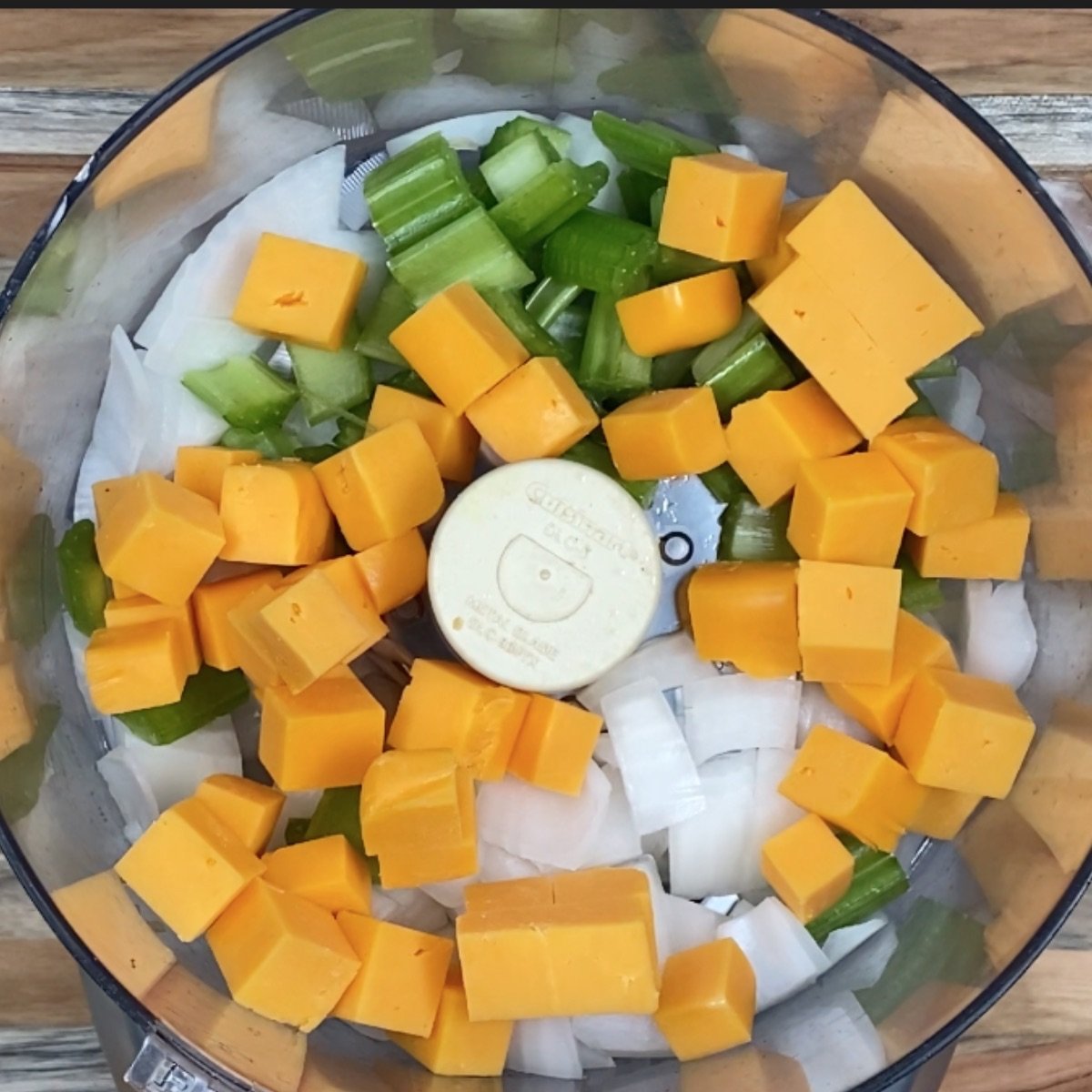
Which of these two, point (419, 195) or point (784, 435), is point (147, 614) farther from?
point (784, 435)

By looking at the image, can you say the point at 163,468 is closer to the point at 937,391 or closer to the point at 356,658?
the point at 356,658

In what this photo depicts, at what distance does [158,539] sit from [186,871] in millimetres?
213

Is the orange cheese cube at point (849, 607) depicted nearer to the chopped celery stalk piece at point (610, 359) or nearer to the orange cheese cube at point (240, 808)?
the chopped celery stalk piece at point (610, 359)

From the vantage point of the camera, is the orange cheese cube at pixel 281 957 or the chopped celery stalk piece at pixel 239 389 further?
the chopped celery stalk piece at pixel 239 389

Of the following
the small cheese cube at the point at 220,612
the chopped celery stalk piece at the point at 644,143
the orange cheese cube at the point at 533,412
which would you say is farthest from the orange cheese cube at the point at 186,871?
the chopped celery stalk piece at the point at 644,143

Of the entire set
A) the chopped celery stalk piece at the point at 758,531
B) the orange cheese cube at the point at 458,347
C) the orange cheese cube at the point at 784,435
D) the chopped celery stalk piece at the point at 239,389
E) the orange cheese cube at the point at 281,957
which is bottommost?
the orange cheese cube at the point at 281,957

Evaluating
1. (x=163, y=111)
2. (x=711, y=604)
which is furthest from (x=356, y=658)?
(x=163, y=111)

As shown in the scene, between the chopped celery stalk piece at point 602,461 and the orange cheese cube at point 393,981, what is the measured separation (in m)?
0.35

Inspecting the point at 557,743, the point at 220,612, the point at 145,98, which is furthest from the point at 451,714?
the point at 145,98

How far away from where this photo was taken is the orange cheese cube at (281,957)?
0.78m

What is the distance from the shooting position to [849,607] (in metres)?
0.86

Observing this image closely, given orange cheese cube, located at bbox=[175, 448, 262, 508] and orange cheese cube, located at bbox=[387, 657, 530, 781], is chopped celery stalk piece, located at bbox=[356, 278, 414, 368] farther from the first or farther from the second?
orange cheese cube, located at bbox=[387, 657, 530, 781]

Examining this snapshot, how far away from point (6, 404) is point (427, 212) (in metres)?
0.32

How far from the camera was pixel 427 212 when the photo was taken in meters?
0.90
